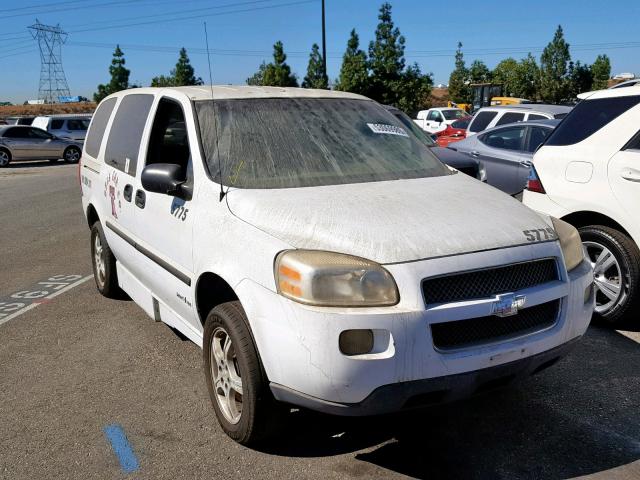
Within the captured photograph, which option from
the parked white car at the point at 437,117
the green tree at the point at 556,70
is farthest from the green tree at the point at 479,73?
the parked white car at the point at 437,117

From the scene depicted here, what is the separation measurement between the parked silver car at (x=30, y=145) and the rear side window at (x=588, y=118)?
72.2 ft

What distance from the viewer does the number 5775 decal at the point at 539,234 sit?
300 cm

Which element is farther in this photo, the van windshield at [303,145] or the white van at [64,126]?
the white van at [64,126]

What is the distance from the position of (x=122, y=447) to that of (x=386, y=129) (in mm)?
2582

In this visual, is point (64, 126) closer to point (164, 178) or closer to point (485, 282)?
point (164, 178)

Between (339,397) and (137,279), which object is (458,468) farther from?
(137,279)

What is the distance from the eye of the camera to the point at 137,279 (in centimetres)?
463

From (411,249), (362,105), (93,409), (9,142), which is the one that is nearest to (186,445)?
(93,409)

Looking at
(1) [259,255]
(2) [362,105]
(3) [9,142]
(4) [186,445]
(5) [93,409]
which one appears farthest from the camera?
(3) [9,142]

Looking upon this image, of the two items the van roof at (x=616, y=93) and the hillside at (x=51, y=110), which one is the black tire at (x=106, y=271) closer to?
the van roof at (x=616, y=93)

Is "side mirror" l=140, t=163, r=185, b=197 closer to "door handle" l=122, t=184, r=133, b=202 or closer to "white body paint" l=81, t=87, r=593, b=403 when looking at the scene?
"white body paint" l=81, t=87, r=593, b=403

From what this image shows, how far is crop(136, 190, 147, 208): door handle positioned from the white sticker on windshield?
160 cm

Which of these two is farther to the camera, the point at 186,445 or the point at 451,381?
the point at 186,445

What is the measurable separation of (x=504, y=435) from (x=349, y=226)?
56.8 inches
